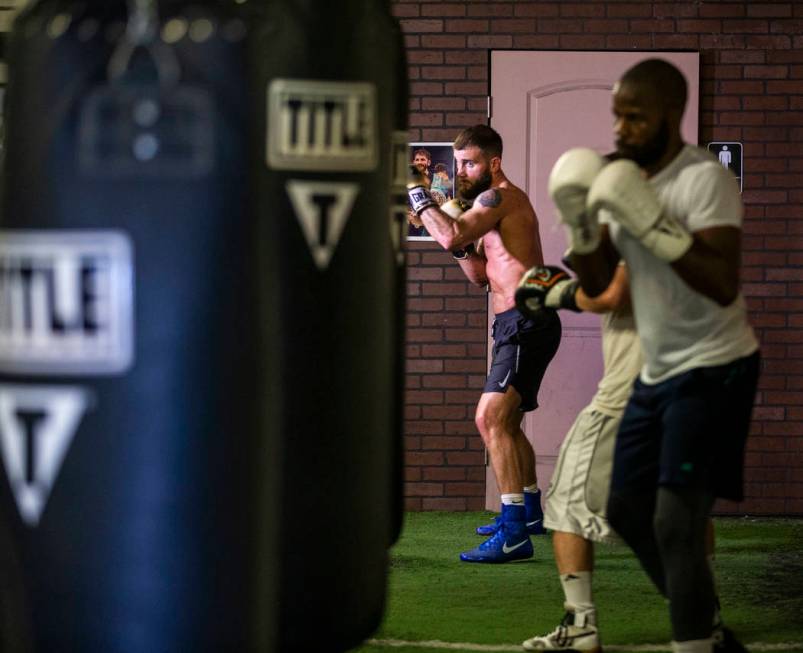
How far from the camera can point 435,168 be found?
6.97 metres

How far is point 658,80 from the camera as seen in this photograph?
332 cm

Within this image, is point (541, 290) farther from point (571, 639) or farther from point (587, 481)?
point (571, 639)

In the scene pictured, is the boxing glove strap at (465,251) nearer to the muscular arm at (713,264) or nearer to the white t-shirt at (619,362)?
the white t-shirt at (619,362)

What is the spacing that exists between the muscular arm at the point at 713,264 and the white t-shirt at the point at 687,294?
1.2 inches

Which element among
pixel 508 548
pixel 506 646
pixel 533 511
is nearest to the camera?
pixel 506 646

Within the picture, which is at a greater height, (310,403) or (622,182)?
(622,182)

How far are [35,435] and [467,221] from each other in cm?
368

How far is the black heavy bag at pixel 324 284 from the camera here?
2197 millimetres

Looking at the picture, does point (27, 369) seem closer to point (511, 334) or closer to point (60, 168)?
point (60, 168)

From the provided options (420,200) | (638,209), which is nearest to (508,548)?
(420,200)

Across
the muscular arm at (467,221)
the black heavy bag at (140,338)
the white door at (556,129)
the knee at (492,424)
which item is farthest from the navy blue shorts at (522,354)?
the black heavy bag at (140,338)

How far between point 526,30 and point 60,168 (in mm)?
5071

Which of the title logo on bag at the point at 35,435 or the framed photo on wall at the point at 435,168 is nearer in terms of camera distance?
the title logo on bag at the point at 35,435

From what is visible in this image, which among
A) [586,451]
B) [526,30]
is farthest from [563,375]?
[586,451]
